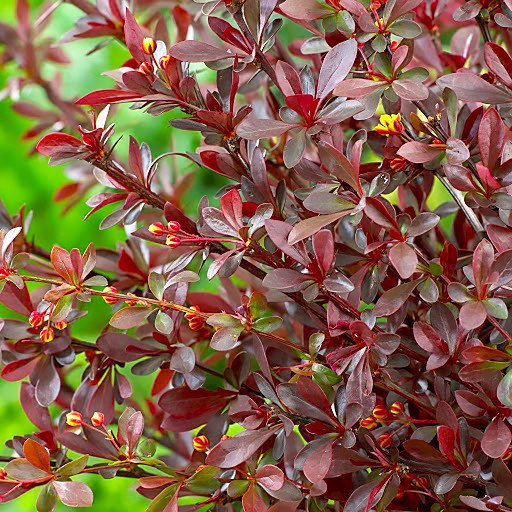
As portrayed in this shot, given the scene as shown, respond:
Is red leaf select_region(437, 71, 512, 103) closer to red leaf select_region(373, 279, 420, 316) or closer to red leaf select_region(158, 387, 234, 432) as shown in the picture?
red leaf select_region(373, 279, 420, 316)

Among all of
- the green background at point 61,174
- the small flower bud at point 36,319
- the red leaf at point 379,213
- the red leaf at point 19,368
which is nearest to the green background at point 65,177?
the green background at point 61,174

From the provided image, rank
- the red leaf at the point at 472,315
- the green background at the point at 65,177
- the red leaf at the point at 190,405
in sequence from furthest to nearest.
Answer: the green background at the point at 65,177
the red leaf at the point at 190,405
the red leaf at the point at 472,315

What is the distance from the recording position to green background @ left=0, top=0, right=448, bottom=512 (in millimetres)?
989

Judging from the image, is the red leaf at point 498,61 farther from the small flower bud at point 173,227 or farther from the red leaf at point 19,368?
the red leaf at point 19,368

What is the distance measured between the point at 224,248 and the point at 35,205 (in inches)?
33.5

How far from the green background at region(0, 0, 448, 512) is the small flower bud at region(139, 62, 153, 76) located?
1.81 ft

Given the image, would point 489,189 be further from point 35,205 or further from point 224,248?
point 35,205

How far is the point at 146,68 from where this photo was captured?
0.40m

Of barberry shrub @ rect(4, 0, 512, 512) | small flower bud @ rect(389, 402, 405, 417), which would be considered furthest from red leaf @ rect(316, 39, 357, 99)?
small flower bud @ rect(389, 402, 405, 417)

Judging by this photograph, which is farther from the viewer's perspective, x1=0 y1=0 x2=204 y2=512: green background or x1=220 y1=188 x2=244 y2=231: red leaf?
x1=0 y1=0 x2=204 y2=512: green background

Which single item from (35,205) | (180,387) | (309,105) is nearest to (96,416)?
(180,387)

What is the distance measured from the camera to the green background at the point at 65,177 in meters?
0.99

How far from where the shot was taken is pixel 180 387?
0.48 meters

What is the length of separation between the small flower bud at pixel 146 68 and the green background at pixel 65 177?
1.81 feet
